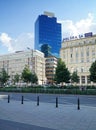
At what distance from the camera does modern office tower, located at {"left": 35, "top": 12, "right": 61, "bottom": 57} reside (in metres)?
174

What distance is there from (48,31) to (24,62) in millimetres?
48140

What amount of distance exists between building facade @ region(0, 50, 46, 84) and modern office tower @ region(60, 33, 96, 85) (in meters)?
33.6

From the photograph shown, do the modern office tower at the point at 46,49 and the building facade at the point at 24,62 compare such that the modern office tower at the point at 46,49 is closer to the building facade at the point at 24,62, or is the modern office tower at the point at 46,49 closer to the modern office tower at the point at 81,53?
the building facade at the point at 24,62

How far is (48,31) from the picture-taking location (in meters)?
178

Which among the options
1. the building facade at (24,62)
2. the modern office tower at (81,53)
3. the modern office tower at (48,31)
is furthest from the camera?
the modern office tower at (48,31)

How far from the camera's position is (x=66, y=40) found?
360 ft

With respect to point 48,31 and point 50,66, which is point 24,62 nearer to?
point 50,66

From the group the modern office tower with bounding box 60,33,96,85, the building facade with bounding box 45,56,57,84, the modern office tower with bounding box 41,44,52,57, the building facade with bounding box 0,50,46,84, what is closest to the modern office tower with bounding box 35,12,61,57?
the modern office tower with bounding box 41,44,52,57

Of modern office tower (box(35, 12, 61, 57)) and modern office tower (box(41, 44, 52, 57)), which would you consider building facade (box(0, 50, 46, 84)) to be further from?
modern office tower (box(35, 12, 61, 57))

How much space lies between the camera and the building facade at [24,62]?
456ft

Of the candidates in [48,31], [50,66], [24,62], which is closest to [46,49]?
[48,31]

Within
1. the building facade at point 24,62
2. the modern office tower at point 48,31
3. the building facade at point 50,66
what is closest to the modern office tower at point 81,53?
the building facade at point 24,62

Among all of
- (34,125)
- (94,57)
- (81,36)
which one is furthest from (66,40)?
(34,125)

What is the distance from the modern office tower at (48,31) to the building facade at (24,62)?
107 feet
